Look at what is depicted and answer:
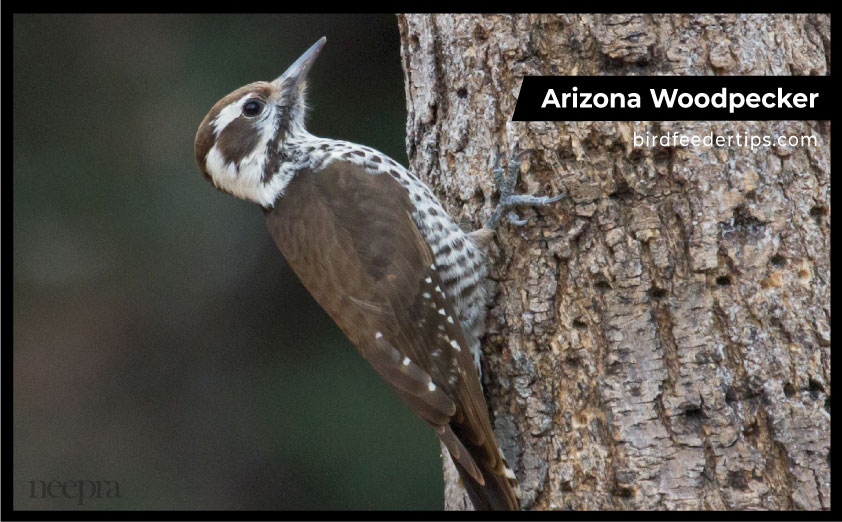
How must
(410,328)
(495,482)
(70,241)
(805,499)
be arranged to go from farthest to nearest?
(70,241), (410,328), (495,482), (805,499)

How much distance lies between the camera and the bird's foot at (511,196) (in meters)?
2.41

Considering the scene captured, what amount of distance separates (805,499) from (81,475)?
186 inches

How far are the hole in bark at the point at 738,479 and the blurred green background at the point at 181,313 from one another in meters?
3.23

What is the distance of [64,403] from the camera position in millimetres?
5820

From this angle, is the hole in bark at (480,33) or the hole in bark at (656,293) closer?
the hole in bark at (656,293)

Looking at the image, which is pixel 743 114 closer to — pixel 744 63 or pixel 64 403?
pixel 744 63

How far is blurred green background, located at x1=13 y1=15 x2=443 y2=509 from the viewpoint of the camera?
5469mm

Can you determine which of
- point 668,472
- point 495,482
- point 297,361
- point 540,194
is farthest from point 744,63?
point 297,361

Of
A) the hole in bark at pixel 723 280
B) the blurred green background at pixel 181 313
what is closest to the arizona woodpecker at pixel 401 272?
the hole in bark at pixel 723 280

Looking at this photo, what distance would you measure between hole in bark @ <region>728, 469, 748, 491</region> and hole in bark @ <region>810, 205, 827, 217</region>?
0.66 meters

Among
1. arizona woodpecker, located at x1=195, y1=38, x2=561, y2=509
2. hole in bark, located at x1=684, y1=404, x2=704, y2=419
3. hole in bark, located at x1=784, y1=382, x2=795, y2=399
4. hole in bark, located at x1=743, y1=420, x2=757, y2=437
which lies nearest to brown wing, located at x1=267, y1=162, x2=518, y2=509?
arizona woodpecker, located at x1=195, y1=38, x2=561, y2=509

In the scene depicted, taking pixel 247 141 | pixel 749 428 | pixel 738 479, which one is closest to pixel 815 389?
pixel 749 428

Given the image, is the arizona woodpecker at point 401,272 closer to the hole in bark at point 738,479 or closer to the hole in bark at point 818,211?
the hole in bark at point 738,479

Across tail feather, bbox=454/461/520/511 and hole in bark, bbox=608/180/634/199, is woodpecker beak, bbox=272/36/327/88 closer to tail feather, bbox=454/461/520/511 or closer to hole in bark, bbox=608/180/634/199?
hole in bark, bbox=608/180/634/199
